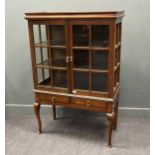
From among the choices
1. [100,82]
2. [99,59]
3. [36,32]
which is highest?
[36,32]

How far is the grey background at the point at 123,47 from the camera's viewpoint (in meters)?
2.24

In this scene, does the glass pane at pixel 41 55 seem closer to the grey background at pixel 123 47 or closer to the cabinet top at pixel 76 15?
the cabinet top at pixel 76 15

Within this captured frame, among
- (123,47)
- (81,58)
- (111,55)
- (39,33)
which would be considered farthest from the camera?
(123,47)

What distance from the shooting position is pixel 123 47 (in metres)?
2.32

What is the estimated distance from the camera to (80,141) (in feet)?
6.95

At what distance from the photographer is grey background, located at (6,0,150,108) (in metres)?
2.24

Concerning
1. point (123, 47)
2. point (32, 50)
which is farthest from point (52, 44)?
point (123, 47)

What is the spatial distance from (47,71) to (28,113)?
0.83 metres

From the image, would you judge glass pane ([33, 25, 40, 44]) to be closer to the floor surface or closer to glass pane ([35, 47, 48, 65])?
glass pane ([35, 47, 48, 65])

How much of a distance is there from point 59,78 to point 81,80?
0.72 ft

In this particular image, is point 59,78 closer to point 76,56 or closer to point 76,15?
point 76,56

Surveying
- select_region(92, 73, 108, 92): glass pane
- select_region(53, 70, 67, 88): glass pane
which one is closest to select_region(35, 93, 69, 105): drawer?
select_region(53, 70, 67, 88): glass pane
